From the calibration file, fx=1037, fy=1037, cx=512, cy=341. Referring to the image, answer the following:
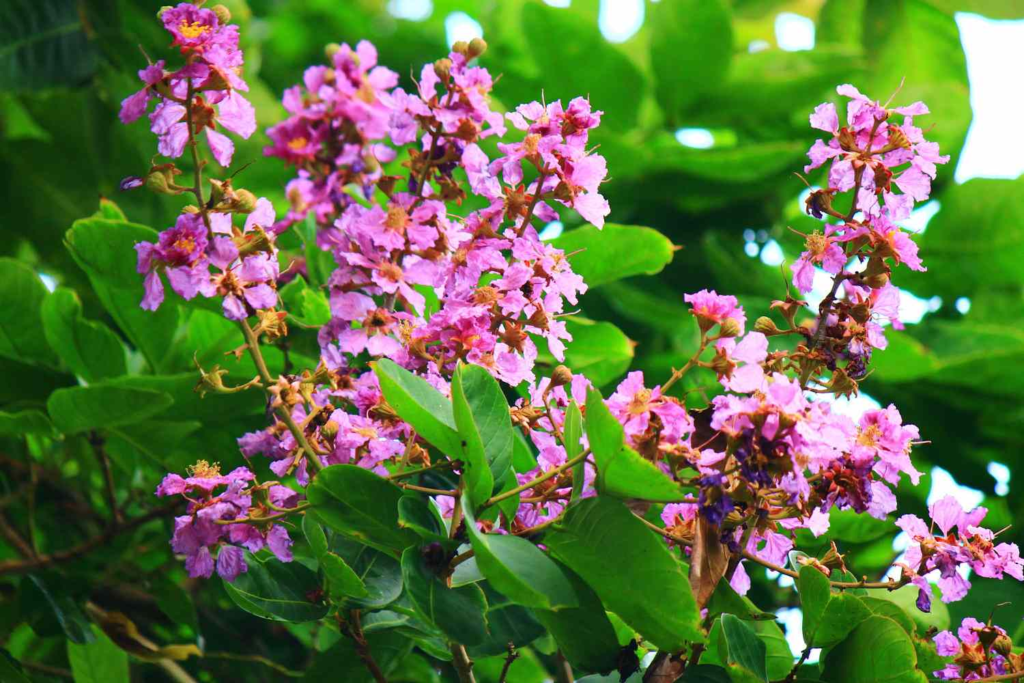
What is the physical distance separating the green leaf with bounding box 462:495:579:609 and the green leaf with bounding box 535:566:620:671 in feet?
0.23

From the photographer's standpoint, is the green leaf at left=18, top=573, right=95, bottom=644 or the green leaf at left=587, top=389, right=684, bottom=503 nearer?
the green leaf at left=587, top=389, right=684, bottom=503

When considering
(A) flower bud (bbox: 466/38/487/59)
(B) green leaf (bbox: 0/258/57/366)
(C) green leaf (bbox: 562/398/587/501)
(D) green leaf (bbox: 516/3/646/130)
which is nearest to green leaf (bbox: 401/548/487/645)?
(C) green leaf (bbox: 562/398/587/501)

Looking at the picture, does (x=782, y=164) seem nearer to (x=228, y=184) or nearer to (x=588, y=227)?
(x=588, y=227)

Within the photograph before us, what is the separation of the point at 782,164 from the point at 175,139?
125 cm

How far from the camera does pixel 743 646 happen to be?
2.84 ft

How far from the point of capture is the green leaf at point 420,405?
0.81m

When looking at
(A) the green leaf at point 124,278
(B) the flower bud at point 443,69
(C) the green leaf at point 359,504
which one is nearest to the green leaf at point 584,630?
(C) the green leaf at point 359,504

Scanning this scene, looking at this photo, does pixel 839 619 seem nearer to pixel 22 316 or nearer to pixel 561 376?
pixel 561 376

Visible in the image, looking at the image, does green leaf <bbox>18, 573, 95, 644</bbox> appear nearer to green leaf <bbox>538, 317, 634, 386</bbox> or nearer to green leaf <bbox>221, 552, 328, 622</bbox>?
green leaf <bbox>221, 552, 328, 622</bbox>

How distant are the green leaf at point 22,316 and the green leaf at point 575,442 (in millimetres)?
894

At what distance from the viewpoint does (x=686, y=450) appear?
0.82 meters

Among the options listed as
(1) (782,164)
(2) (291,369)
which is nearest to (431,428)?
(2) (291,369)

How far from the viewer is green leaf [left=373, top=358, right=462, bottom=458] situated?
810mm

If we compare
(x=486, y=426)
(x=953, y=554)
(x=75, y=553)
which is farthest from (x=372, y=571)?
(x=75, y=553)
